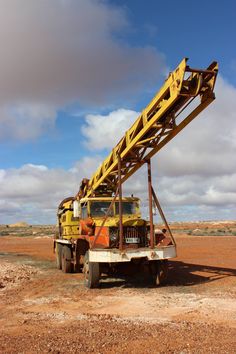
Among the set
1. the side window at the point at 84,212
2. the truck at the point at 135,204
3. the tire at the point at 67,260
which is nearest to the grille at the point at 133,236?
the truck at the point at 135,204

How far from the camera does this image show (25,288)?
41.3 feet

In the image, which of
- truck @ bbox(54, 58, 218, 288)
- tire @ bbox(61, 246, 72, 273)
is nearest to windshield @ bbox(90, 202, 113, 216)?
truck @ bbox(54, 58, 218, 288)

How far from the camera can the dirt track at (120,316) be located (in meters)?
6.44

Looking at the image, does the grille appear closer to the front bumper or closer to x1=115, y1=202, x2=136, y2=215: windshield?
the front bumper

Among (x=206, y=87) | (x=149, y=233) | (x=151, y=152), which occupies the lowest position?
(x=149, y=233)

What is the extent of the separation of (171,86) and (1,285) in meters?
8.08

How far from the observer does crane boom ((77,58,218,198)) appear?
9516mm

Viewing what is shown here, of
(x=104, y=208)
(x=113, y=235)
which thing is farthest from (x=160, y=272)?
(x=104, y=208)

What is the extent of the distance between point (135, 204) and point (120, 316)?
615 cm

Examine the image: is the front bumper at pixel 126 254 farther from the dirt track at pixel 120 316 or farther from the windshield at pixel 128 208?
the windshield at pixel 128 208

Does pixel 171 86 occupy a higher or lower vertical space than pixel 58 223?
higher

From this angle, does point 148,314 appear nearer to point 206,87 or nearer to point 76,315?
point 76,315

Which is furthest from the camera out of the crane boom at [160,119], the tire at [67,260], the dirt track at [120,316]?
the tire at [67,260]

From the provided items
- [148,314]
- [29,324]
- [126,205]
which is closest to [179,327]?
[148,314]
